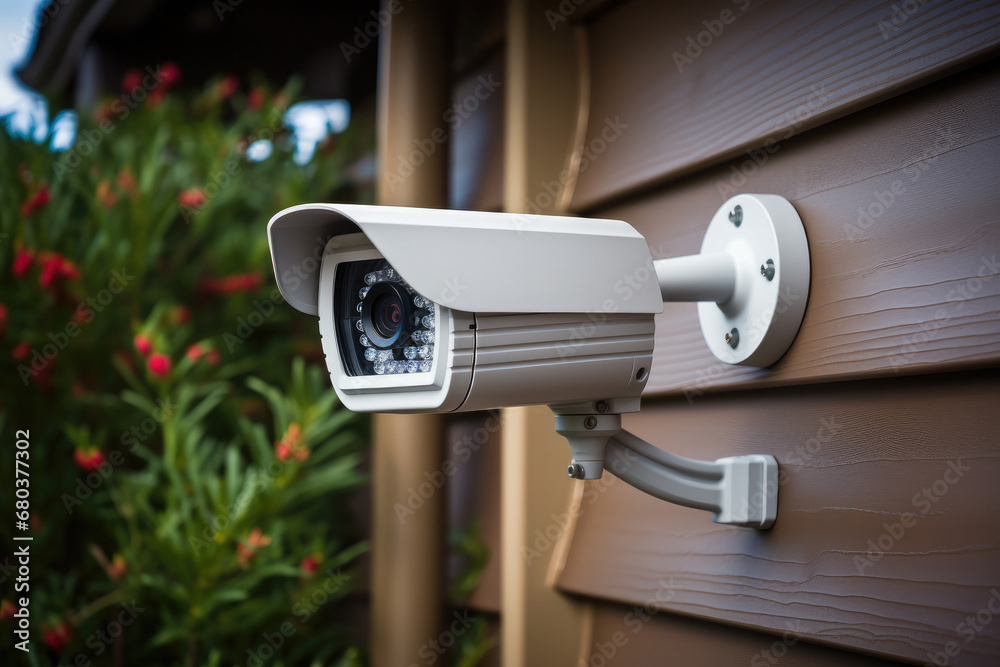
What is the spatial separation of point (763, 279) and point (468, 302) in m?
0.38

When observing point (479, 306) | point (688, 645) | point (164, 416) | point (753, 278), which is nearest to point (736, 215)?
point (753, 278)

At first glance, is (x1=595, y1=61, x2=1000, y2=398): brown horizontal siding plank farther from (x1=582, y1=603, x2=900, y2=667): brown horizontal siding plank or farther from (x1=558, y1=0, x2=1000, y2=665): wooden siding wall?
(x1=582, y1=603, x2=900, y2=667): brown horizontal siding plank

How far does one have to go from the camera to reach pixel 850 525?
73 centimetres

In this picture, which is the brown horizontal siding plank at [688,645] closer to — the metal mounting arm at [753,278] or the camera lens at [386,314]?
the metal mounting arm at [753,278]

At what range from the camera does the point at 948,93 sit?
660 millimetres

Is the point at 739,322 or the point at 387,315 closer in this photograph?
the point at 387,315

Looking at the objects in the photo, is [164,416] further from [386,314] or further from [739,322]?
[739,322]

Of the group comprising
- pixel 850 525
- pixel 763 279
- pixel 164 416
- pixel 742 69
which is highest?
pixel 742 69

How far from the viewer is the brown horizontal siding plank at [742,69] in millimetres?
671

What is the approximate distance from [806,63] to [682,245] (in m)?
0.26

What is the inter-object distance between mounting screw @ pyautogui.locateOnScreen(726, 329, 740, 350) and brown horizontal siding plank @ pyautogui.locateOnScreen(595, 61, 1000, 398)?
1.6 inches

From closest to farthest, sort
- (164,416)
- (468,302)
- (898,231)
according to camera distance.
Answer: (468,302)
(898,231)
(164,416)

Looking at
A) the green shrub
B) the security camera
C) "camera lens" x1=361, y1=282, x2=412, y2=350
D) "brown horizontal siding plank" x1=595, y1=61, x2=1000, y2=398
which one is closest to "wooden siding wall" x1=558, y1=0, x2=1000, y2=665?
"brown horizontal siding plank" x1=595, y1=61, x2=1000, y2=398

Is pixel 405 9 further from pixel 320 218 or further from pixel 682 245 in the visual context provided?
pixel 320 218
